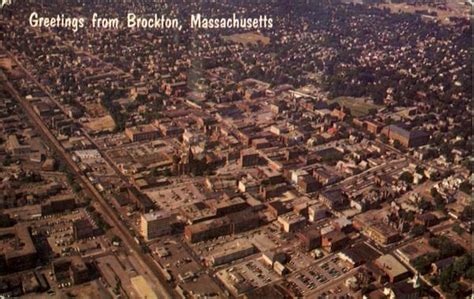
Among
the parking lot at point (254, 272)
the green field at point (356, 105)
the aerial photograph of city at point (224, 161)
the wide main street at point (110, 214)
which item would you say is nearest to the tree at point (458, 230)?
the aerial photograph of city at point (224, 161)

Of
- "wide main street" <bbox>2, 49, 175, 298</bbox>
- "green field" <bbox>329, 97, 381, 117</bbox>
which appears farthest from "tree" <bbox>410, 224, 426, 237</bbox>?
"green field" <bbox>329, 97, 381, 117</bbox>

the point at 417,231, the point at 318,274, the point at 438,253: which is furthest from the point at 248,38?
the point at 318,274

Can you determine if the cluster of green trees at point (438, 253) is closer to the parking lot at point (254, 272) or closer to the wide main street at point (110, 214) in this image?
the parking lot at point (254, 272)

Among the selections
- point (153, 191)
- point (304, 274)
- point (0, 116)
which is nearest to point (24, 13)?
point (0, 116)

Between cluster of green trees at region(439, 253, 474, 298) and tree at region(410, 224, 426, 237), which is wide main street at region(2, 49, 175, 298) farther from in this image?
tree at region(410, 224, 426, 237)

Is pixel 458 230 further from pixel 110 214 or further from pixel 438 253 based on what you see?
pixel 110 214

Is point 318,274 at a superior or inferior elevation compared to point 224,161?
inferior

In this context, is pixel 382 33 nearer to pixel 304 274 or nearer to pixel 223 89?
pixel 223 89

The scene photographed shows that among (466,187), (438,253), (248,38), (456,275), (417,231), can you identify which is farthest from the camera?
(248,38)
